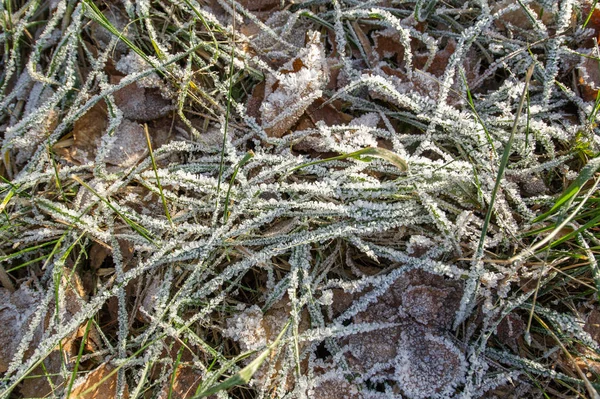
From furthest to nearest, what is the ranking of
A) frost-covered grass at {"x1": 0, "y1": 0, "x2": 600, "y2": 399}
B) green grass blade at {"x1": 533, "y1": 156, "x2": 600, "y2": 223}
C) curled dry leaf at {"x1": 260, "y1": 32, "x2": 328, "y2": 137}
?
curled dry leaf at {"x1": 260, "y1": 32, "x2": 328, "y2": 137} → frost-covered grass at {"x1": 0, "y1": 0, "x2": 600, "y2": 399} → green grass blade at {"x1": 533, "y1": 156, "x2": 600, "y2": 223}

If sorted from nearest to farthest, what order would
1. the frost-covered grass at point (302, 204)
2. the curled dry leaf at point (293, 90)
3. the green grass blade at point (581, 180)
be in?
the green grass blade at point (581, 180)
the frost-covered grass at point (302, 204)
the curled dry leaf at point (293, 90)

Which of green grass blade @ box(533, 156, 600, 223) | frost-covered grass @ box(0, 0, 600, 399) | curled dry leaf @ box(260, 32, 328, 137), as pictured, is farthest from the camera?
curled dry leaf @ box(260, 32, 328, 137)

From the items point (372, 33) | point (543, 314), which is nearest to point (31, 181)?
point (372, 33)

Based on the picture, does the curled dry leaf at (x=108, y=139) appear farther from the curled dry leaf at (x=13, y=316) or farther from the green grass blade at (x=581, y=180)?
the green grass blade at (x=581, y=180)

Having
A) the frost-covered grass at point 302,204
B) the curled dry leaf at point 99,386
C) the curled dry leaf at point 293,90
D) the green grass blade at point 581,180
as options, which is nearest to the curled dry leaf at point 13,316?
the frost-covered grass at point 302,204

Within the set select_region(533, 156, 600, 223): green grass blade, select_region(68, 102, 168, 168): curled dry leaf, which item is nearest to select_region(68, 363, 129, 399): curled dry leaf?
select_region(68, 102, 168, 168): curled dry leaf

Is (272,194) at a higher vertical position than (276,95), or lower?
lower

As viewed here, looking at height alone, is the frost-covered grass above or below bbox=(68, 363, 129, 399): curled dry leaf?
above

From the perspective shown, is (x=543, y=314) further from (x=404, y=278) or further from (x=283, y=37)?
(x=283, y=37)

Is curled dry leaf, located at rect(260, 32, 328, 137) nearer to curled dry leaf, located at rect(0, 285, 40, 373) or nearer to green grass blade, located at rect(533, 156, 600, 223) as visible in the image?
green grass blade, located at rect(533, 156, 600, 223)
